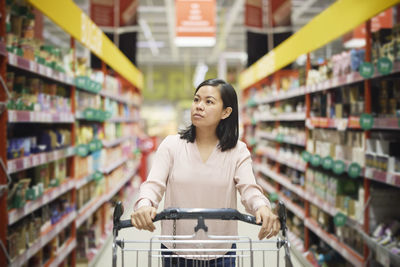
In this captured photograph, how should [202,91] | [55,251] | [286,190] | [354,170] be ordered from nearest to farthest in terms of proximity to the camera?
1. [202,91]
2. [354,170]
3. [55,251]
4. [286,190]

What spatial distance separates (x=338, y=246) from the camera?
145 inches

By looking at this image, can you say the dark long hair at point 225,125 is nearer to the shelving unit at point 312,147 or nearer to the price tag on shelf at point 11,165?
the price tag on shelf at point 11,165

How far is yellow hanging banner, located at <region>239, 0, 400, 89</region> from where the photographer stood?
3055 millimetres

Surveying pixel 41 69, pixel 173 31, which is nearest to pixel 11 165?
pixel 41 69

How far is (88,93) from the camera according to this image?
4652mm

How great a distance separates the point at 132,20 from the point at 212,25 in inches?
81.0

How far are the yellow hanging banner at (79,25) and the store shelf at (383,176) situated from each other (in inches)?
114

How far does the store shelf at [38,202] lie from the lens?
2521 mm

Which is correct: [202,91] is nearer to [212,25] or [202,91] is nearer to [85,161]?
[85,161]

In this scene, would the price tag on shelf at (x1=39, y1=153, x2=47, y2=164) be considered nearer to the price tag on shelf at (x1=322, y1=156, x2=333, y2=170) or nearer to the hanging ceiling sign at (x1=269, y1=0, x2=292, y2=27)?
the price tag on shelf at (x1=322, y1=156, x2=333, y2=170)

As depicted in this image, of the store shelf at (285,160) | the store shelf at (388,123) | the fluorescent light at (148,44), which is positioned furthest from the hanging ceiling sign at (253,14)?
the fluorescent light at (148,44)

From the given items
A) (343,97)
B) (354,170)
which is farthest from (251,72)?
(354,170)

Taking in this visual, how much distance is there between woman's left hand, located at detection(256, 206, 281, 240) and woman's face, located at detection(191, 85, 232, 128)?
503mm

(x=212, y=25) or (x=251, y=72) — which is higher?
(x=212, y=25)
